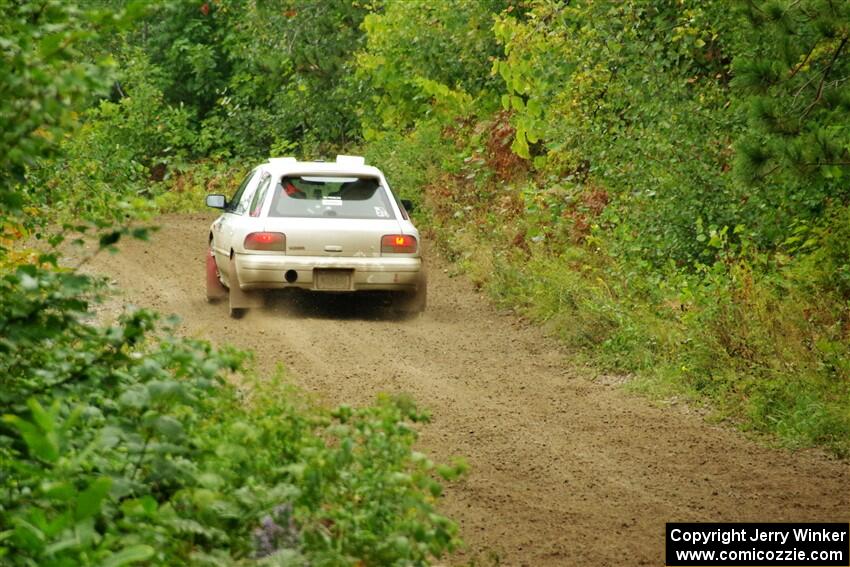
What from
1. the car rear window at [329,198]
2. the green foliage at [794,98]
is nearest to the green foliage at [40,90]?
the green foliage at [794,98]

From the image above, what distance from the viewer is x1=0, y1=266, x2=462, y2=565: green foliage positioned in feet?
16.3

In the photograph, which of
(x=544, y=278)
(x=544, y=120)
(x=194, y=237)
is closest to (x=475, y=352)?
(x=544, y=278)

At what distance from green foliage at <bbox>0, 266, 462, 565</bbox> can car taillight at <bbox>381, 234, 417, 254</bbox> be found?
901 cm

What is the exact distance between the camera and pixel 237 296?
15008mm

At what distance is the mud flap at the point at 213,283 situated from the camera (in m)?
16.5

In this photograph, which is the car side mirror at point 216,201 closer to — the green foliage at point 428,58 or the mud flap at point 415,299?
the mud flap at point 415,299

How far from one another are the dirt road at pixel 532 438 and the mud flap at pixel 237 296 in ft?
0.58

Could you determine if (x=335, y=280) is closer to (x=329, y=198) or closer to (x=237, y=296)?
(x=329, y=198)

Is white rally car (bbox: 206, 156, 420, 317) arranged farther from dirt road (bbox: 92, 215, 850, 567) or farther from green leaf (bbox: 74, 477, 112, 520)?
green leaf (bbox: 74, 477, 112, 520)

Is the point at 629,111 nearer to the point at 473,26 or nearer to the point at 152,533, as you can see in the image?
the point at 473,26

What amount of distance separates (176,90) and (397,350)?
26.7 metres

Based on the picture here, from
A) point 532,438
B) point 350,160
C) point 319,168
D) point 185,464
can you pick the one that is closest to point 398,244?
point 319,168

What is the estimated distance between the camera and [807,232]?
13.5 m

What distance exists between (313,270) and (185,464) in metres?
9.32
